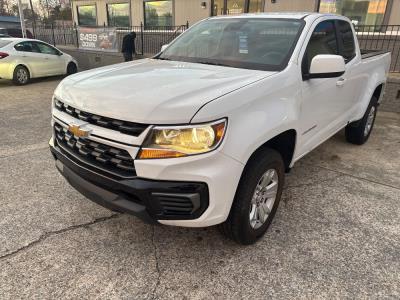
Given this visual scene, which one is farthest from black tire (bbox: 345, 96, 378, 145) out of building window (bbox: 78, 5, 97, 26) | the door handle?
building window (bbox: 78, 5, 97, 26)

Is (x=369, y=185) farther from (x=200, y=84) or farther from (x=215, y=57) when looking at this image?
(x=200, y=84)

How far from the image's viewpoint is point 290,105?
2725mm

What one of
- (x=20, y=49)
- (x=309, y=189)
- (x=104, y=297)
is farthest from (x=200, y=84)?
(x=20, y=49)

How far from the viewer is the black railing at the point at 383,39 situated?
362 inches

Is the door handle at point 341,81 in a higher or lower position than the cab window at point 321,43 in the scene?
lower

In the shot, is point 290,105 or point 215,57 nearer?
point 290,105

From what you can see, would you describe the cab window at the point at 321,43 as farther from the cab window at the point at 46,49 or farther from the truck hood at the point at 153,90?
the cab window at the point at 46,49

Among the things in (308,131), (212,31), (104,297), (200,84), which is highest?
(212,31)

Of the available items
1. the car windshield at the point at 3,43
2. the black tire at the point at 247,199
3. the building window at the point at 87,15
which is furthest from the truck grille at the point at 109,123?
the building window at the point at 87,15

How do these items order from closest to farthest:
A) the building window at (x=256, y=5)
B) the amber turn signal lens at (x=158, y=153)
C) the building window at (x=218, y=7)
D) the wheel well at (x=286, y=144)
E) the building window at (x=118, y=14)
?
the amber turn signal lens at (x=158, y=153), the wheel well at (x=286, y=144), the building window at (x=256, y=5), the building window at (x=218, y=7), the building window at (x=118, y=14)

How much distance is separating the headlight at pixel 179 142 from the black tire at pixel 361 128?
3.58 m

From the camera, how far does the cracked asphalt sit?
2.32m

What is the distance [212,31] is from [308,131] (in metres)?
1.51

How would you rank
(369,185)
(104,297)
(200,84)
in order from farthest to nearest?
(369,185), (200,84), (104,297)
